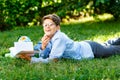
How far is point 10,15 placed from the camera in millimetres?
11859

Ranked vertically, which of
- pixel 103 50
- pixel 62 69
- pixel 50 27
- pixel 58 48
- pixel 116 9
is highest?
pixel 50 27

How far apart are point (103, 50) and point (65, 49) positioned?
27.5 inches

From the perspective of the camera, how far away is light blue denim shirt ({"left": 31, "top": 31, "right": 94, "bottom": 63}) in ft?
19.4

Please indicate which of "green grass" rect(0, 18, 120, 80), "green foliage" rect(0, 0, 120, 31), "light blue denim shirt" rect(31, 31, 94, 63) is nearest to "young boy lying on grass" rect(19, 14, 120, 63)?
"light blue denim shirt" rect(31, 31, 94, 63)

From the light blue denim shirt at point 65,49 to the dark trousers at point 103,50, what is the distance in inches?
3.8

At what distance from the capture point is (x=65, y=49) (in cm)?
611

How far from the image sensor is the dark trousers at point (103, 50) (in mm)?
Answer: 6445

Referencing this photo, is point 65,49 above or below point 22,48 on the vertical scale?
below

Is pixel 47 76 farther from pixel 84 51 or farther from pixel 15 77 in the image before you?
pixel 84 51

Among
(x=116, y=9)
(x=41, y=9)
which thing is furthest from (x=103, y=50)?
(x=41, y=9)

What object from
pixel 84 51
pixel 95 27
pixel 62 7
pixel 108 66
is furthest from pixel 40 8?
pixel 108 66

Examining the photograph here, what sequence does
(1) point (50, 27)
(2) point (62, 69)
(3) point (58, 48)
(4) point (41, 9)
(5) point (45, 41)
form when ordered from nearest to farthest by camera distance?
(2) point (62, 69), (3) point (58, 48), (1) point (50, 27), (5) point (45, 41), (4) point (41, 9)

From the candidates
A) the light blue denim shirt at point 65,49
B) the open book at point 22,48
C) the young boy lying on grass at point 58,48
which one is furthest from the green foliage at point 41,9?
the open book at point 22,48

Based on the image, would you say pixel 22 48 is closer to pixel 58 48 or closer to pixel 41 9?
pixel 58 48
